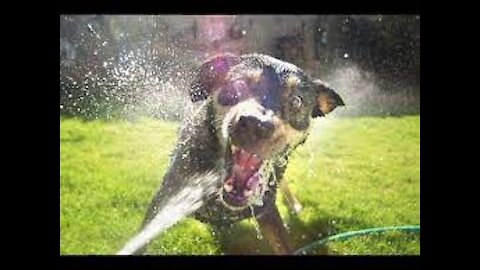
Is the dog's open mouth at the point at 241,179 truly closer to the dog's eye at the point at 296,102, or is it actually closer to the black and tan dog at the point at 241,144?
the black and tan dog at the point at 241,144

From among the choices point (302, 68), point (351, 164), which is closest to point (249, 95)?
point (302, 68)

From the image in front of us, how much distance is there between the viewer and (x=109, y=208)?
153 inches

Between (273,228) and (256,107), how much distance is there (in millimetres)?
601

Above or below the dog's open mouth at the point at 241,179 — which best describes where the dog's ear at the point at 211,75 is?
above

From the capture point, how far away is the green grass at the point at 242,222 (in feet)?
12.7

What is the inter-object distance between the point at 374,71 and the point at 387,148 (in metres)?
0.39

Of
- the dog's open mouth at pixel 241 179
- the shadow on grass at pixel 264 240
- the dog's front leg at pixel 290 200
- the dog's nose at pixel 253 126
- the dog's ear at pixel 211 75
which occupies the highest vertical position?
the dog's ear at pixel 211 75

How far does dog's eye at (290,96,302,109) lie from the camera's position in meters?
3.90

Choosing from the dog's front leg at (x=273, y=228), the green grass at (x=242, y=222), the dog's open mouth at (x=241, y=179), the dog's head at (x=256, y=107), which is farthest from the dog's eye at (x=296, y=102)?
the dog's front leg at (x=273, y=228)

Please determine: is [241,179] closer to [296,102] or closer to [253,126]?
[253,126]

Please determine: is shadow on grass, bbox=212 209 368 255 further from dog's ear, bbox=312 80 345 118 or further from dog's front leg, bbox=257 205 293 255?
dog's ear, bbox=312 80 345 118

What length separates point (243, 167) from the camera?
12.8 feet
